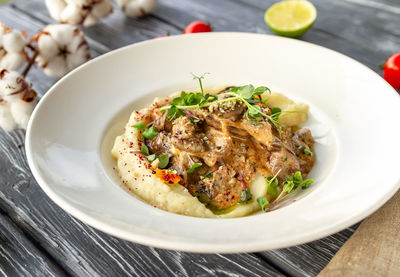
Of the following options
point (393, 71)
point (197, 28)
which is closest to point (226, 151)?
point (393, 71)

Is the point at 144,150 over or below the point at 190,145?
below

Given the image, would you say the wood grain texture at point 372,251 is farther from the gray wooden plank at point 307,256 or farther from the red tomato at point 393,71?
the red tomato at point 393,71

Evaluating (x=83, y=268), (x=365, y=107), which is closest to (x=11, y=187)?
(x=83, y=268)

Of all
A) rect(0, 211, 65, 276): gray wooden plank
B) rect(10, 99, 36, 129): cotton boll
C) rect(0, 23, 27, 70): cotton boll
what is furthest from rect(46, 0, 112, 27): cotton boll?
rect(0, 211, 65, 276): gray wooden plank

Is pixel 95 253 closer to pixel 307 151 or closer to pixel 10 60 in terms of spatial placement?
pixel 307 151

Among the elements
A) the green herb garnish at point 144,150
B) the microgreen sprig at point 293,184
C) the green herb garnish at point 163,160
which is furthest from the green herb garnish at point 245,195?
the green herb garnish at point 144,150

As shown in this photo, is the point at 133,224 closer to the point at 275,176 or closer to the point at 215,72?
the point at 275,176
